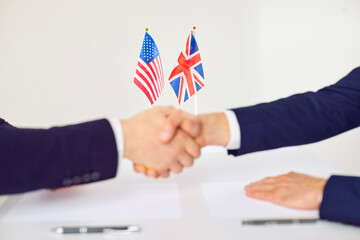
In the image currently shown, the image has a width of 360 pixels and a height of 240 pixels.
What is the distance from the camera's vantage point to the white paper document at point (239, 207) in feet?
3.52

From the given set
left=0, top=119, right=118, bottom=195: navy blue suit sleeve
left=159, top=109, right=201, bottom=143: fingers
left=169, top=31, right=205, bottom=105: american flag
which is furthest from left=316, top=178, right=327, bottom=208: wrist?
left=169, top=31, right=205, bottom=105: american flag

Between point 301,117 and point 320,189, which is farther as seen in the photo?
point 301,117

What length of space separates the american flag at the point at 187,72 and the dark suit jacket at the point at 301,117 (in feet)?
2.69

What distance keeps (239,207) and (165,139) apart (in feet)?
1.11

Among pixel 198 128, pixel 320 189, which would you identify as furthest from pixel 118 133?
pixel 320 189

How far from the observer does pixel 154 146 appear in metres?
1.36

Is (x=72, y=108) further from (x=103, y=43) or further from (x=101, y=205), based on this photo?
(x=101, y=205)

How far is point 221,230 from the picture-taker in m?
1.00

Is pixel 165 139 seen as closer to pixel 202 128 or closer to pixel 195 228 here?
pixel 202 128

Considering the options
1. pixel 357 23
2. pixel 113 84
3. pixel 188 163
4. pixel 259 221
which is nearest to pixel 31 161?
pixel 188 163

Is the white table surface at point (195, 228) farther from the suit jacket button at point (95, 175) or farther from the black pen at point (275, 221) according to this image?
the suit jacket button at point (95, 175)

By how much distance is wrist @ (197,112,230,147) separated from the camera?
141 cm

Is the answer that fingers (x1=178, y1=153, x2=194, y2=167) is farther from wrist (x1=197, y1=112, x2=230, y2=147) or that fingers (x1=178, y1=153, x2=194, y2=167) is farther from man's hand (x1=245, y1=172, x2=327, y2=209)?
man's hand (x1=245, y1=172, x2=327, y2=209)

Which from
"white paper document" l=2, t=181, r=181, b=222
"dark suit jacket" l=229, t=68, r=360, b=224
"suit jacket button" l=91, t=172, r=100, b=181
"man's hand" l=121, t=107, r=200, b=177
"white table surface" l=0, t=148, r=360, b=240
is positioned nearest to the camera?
"white table surface" l=0, t=148, r=360, b=240
